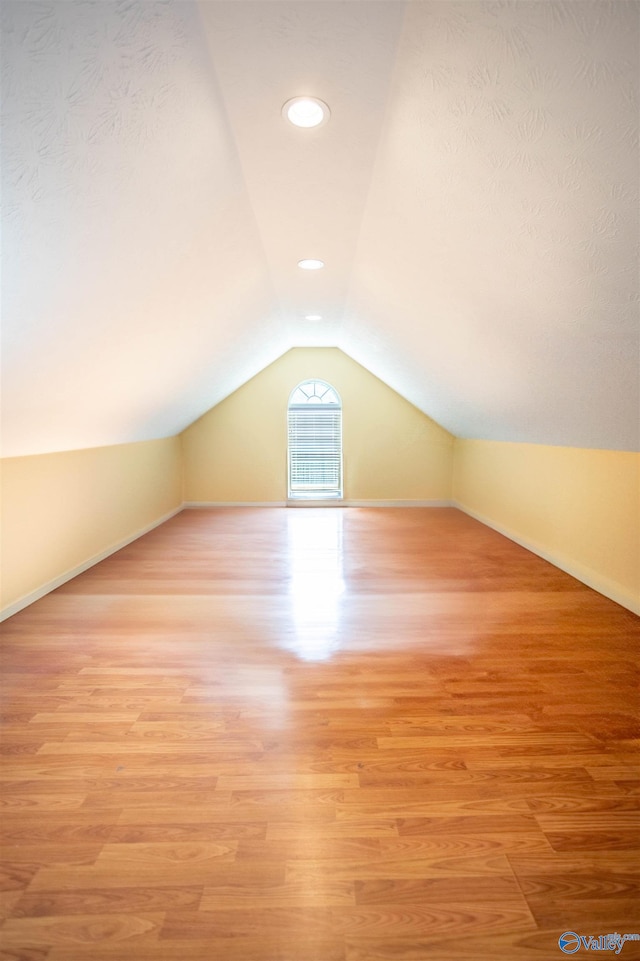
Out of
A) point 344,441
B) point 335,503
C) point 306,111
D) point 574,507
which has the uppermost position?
point 306,111

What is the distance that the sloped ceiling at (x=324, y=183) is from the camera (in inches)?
52.3

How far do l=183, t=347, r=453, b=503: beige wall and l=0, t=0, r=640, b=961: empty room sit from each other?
9.02 ft

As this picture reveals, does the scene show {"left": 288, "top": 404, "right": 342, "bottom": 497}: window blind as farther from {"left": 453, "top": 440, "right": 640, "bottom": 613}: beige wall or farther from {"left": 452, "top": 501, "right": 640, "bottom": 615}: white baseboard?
{"left": 452, "top": 501, "right": 640, "bottom": 615}: white baseboard

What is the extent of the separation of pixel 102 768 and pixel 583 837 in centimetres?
153

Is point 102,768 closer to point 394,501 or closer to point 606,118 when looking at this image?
point 606,118

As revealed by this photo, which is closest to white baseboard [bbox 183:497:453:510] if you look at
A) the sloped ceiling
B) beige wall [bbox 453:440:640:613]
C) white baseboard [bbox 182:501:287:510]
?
white baseboard [bbox 182:501:287:510]

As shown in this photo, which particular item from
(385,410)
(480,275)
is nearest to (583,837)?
(480,275)

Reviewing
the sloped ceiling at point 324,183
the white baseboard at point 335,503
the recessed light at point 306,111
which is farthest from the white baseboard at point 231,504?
the recessed light at point 306,111

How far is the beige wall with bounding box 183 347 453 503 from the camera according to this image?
684 centimetres

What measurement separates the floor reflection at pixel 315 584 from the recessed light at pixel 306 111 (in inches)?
92.9

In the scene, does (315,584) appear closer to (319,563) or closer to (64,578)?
(319,563)

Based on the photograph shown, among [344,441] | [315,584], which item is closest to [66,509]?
[315,584]

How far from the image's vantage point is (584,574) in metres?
3.60

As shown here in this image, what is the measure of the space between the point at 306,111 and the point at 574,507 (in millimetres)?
3274
